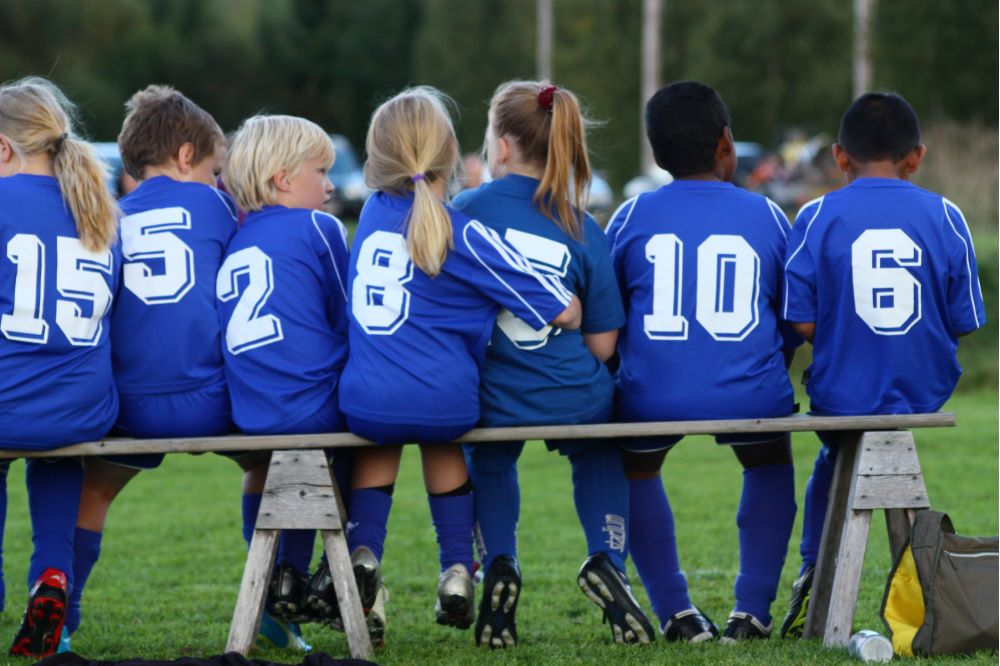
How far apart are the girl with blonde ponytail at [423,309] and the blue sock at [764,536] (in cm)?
94

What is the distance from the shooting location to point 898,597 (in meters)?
4.62

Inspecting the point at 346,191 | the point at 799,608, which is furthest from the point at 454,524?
the point at 346,191

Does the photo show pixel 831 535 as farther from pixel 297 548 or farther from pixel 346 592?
pixel 297 548

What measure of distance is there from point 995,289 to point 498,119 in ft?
39.9

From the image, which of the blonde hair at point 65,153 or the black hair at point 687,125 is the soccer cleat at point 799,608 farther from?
the blonde hair at point 65,153

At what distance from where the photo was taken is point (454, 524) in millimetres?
4770

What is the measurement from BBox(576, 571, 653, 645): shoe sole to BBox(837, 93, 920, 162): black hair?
63.2 inches

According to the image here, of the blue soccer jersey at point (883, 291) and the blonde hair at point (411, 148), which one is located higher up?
the blonde hair at point (411, 148)

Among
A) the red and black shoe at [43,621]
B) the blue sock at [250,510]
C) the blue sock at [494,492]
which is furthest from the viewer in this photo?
the blue sock at [250,510]

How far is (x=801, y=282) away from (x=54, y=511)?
7.97 feet

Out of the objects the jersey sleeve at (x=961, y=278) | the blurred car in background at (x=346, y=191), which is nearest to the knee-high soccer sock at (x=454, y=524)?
the jersey sleeve at (x=961, y=278)

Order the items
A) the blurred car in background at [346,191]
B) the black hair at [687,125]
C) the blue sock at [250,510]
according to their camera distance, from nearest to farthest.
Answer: the black hair at [687,125] → the blue sock at [250,510] → the blurred car in background at [346,191]

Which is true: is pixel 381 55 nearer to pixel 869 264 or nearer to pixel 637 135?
pixel 637 135

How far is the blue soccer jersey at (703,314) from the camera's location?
4.78 metres
